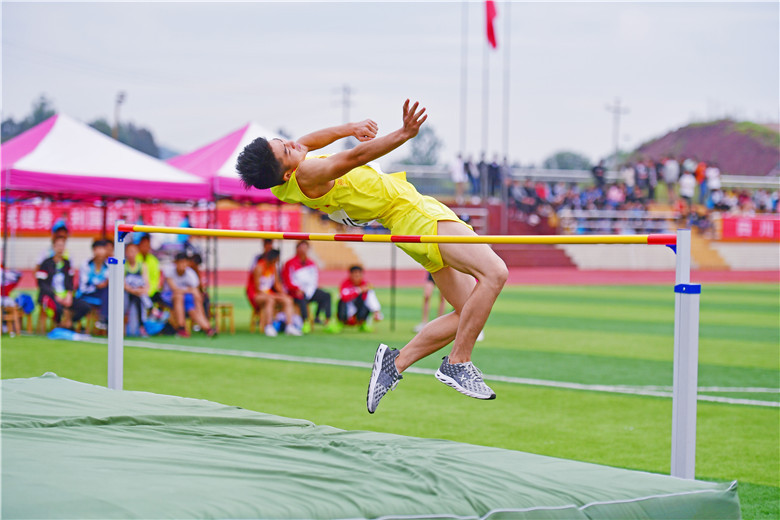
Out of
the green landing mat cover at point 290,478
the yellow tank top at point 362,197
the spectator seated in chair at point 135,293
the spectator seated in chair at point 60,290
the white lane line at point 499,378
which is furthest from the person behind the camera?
the spectator seated in chair at point 60,290

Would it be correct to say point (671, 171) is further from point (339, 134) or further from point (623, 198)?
point (339, 134)

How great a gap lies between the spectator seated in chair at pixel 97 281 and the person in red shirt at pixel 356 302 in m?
3.06

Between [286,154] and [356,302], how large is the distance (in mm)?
7674

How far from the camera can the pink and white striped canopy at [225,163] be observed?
36.3 ft

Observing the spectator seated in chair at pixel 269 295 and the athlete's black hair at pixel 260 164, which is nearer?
the athlete's black hair at pixel 260 164

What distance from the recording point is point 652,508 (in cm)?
308

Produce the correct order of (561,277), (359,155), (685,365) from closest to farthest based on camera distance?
(685,365) → (359,155) → (561,277)

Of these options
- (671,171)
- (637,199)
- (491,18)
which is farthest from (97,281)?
(671,171)

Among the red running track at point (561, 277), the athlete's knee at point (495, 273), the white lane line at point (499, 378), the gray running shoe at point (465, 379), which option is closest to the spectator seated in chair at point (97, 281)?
the white lane line at point (499, 378)

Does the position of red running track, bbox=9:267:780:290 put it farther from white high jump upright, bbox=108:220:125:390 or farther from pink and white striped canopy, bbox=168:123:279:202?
white high jump upright, bbox=108:220:125:390

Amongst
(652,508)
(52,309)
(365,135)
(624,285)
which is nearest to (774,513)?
(652,508)

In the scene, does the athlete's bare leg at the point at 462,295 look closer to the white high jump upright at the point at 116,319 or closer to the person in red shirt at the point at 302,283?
the white high jump upright at the point at 116,319

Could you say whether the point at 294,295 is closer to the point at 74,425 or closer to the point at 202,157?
the point at 202,157

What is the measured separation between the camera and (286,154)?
4074 millimetres
